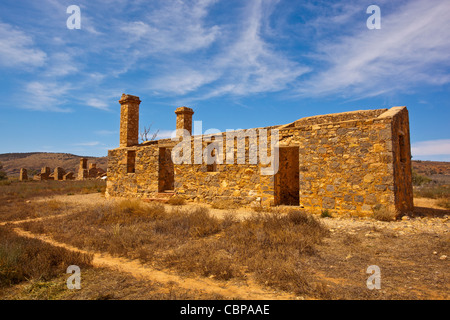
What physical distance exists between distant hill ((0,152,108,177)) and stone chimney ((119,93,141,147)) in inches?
1765

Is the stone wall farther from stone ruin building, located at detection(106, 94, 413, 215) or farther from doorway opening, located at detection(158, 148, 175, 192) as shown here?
doorway opening, located at detection(158, 148, 175, 192)

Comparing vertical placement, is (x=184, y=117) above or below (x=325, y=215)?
above

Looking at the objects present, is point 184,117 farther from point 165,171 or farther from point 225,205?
point 225,205

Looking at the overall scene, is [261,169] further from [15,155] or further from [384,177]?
[15,155]

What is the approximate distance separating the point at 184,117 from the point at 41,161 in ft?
216

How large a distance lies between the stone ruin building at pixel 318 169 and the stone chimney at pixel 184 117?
128 cm

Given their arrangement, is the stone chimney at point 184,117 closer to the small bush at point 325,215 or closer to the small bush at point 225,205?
the small bush at point 225,205

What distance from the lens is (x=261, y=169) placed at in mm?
9992

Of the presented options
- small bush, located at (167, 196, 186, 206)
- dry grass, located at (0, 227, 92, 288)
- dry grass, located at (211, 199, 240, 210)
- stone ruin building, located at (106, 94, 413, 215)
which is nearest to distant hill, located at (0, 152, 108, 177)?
small bush, located at (167, 196, 186, 206)

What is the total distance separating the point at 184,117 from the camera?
14.5m

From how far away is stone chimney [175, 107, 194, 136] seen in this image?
14.4 metres

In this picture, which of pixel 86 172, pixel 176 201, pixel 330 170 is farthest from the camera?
pixel 86 172

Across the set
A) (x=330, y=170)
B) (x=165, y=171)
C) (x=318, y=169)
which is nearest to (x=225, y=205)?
(x=318, y=169)
